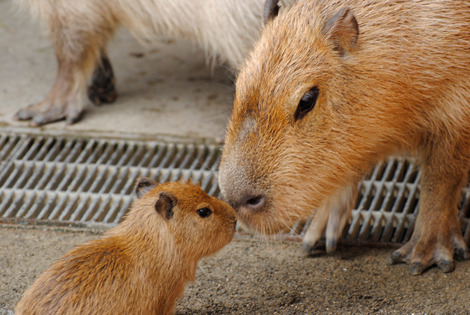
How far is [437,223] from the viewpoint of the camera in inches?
127

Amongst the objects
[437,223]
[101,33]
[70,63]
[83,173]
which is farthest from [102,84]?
[437,223]

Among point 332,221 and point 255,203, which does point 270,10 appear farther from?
point 332,221

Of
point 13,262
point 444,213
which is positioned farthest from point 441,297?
point 13,262

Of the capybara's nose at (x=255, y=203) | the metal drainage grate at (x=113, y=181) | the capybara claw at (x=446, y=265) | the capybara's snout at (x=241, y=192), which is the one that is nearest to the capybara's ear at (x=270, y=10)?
the capybara's snout at (x=241, y=192)

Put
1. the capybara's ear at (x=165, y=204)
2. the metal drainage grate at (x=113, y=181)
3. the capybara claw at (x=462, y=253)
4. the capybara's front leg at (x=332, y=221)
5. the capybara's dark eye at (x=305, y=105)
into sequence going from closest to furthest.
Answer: the capybara's ear at (x=165, y=204)
the capybara's dark eye at (x=305, y=105)
the capybara claw at (x=462, y=253)
the capybara's front leg at (x=332, y=221)
the metal drainage grate at (x=113, y=181)

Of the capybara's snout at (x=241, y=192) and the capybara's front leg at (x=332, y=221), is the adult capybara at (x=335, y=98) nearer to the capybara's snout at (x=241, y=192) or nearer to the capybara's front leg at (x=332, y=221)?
the capybara's snout at (x=241, y=192)

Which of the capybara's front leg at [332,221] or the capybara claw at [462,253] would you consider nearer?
the capybara claw at [462,253]

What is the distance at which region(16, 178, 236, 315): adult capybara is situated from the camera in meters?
2.41

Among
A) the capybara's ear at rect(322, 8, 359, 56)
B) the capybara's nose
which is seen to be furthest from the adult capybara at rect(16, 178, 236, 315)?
the capybara's ear at rect(322, 8, 359, 56)

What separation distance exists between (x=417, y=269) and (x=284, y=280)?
626 mm

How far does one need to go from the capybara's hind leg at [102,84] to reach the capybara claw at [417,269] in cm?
259

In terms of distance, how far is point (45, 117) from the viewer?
4.52 m

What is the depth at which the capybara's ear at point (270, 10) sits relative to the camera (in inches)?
116

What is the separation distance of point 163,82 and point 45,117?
98 centimetres
